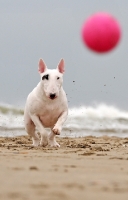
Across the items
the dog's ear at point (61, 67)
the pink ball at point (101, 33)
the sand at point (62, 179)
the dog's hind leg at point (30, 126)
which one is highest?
the dog's ear at point (61, 67)

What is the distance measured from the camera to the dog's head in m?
9.83

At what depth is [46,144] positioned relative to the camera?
1021 centimetres

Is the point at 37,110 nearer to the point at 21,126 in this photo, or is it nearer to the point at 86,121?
the point at 21,126

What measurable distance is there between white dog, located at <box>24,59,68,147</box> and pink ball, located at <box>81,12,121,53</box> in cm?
345

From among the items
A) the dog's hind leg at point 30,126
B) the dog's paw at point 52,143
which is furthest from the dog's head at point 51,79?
the dog's paw at point 52,143

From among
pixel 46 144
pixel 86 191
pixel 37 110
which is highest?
pixel 37 110

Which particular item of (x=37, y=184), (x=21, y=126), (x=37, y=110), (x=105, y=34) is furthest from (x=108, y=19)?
(x=21, y=126)

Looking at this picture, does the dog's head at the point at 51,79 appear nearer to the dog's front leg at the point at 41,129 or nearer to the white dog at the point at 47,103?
the white dog at the point at 47,103

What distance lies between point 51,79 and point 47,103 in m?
0.45

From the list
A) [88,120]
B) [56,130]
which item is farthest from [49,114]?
[88,120]

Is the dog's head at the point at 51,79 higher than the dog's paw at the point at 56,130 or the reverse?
higher

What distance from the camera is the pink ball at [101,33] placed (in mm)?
6340

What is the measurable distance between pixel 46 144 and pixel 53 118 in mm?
501

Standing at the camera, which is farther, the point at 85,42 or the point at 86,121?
the point at 86,121
